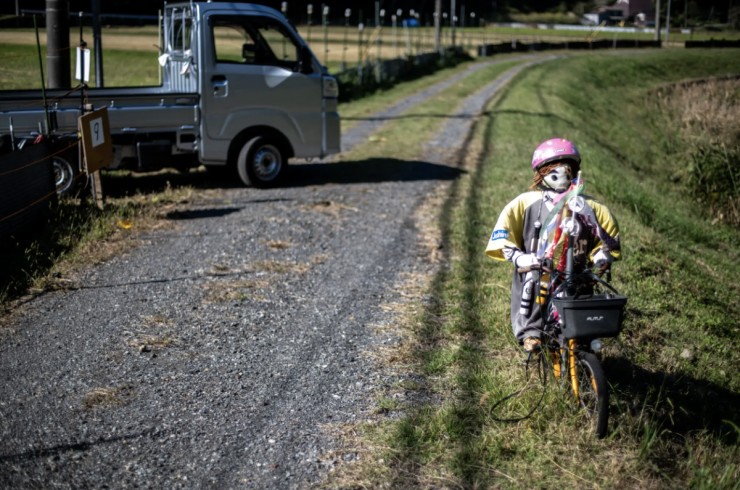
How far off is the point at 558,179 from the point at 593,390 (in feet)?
4.01

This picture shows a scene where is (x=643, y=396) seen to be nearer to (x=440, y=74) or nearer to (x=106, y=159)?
(x=106, y=159)

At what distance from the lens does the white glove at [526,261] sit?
4.74 meters

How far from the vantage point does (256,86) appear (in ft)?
36.1

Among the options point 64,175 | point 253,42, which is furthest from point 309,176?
point 64,175

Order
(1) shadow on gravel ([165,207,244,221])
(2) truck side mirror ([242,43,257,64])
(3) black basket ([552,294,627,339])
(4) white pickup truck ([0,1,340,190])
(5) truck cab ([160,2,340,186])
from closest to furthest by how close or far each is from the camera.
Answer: (3) black basket ([552,294,627,339]), (1) shadow on gravel ([165,207,244,221]), (4) white pickup truck ([0,1,340,190]), (5) truck cab ([160,2,340,186]), (2) truck side mirror ([242,43,257,64])

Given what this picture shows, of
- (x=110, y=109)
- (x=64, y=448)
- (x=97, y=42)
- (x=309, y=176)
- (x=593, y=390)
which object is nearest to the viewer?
(x=64, y=448)

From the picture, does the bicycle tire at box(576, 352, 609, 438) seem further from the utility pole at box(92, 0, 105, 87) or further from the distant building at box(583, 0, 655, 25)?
the distant building at box(583, 0, 655, 25)

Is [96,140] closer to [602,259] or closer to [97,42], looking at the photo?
[97,42]

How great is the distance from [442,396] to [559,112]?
1956cm

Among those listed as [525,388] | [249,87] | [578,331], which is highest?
[249,87]

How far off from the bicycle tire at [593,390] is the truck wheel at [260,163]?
7098mm

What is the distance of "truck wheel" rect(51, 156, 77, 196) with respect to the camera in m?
9.78

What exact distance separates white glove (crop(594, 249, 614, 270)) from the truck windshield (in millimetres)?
7268

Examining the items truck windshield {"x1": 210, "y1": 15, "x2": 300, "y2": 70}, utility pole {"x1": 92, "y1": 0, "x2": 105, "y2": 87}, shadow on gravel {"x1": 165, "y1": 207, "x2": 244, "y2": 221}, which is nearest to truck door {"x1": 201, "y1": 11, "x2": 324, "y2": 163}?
truck windshield {"x1": 210, "y1": 15, "x2": 300, "y2": 70}
